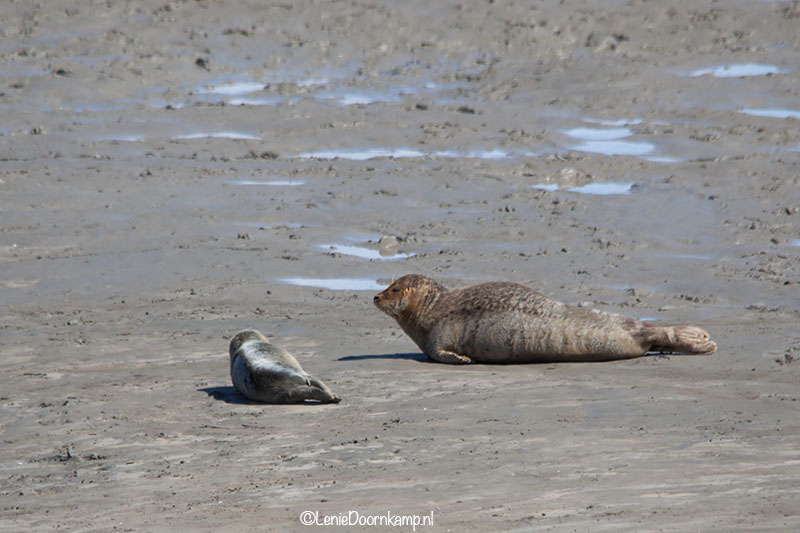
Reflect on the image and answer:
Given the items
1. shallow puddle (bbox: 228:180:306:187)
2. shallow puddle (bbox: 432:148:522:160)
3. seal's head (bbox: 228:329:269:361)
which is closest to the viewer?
seal's head (bbox: 228:329:269:361)

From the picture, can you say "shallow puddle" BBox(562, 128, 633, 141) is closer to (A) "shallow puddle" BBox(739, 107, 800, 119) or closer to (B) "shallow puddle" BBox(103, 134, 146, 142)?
(A) "shallow puddle" BBox(739, 107, 800, 119)

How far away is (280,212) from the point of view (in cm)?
1214

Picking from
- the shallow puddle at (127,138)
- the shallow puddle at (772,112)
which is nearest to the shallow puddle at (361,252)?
the shallow puddle at (127,138)

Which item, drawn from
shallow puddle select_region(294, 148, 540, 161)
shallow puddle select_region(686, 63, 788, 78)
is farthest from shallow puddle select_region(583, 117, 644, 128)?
shallow puddle select_region(686, 63, 788, 78)

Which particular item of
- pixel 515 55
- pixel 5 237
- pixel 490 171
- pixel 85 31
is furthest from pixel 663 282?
pixel 85 31

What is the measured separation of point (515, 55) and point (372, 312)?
8.56m

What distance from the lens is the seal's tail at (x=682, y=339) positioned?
7820mm

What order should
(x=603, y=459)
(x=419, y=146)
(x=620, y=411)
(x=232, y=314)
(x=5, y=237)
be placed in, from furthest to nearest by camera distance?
(x=419, y=146) → (x=5, y=237) → (x=232, y=314) → (x=620, y=411) → (x=603, y=459)

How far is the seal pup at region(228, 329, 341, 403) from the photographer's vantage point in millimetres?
6898

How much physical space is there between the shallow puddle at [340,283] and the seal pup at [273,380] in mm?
3027

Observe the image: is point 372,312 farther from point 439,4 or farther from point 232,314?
point 439,4

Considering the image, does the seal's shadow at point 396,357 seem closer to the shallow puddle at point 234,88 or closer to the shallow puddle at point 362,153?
the shallow puddle at point 362,153

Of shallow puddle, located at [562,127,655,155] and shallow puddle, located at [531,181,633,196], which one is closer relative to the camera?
shallow puddle, located at [531,181,633,196]

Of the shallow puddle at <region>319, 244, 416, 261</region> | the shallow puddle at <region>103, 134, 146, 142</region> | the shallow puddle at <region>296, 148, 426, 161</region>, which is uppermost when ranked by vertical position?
the shallow puddle at <region>103, 134, 146, 142</region>
